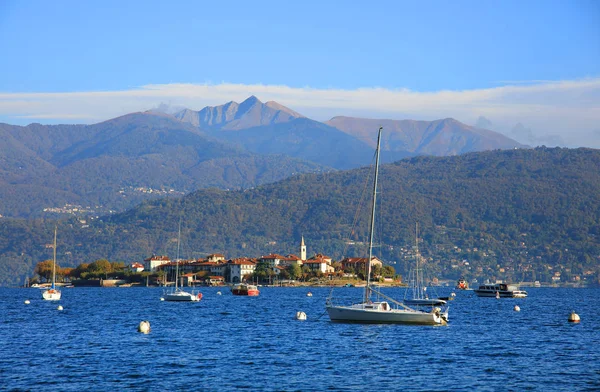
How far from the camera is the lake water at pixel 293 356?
41000 mm

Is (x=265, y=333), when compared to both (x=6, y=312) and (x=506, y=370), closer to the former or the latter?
(x=506, y=370)

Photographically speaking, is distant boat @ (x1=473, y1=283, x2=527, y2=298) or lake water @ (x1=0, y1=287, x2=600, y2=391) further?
distant boat @ (x1=473, y1=283, x2=527, y2=298)

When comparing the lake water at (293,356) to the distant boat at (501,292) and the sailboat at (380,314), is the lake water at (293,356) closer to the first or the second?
the sailboat at (380,314)

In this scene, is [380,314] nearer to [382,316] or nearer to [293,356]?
[382,316]

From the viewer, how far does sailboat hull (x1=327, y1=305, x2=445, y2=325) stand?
65.9 m

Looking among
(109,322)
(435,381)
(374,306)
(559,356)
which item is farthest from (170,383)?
(109,322)

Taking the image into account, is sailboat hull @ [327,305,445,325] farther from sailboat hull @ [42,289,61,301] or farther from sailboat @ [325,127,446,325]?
sailboat hull @ [42,289,61,301]

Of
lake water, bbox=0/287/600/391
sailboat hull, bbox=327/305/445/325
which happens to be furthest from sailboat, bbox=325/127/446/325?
lake water, bbox=0/287/600/391

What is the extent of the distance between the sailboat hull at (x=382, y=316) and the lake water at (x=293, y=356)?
66 centimetres

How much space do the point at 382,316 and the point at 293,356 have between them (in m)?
16.8

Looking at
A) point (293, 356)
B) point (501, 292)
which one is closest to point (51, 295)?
point (501, 292)

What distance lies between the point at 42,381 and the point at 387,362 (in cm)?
1830

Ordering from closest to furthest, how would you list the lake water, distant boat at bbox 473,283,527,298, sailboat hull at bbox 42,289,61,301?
the lake water → sailboat hull at bbox 42,289,61,301 → distant boat at bbox 473,283,527,298

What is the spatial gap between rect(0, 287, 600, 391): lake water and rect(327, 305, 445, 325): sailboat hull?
66 cm
